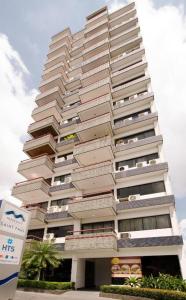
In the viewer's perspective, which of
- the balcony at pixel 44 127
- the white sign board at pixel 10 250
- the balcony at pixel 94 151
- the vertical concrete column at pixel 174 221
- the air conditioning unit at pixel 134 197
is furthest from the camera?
the balcony at pixel 44 127

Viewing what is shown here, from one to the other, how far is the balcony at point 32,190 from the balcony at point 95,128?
25.7 ft

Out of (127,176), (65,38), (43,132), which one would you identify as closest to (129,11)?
(65,38)

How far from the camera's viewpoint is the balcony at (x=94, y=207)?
21625 mm

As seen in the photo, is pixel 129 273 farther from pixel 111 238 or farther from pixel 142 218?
pixel 142 218

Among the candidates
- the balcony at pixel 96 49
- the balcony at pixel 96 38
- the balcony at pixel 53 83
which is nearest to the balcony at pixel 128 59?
the balcony at pixel 96 49

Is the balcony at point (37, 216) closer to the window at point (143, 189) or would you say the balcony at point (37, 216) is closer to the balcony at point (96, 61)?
the window at point (143, 189)

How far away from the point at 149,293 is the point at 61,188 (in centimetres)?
1536

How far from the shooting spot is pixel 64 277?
72.4 feet

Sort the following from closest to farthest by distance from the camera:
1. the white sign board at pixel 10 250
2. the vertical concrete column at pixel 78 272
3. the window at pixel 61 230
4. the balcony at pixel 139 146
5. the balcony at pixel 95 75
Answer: the white sign board at pixel 10 250
the vertical concrete column at pixel 78 272
the balcony at pixel 139 146
the window at pixel 61 230
the balcony at pixel 95 75

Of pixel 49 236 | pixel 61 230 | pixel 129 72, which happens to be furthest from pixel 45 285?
pixel 129 72

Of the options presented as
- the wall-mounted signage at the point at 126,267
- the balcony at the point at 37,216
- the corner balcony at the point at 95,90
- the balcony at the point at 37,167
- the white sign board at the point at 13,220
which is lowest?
the wall-mounted signage at the point at 126,267

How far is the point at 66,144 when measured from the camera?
30375 mm

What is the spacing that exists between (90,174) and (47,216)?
7223 mm

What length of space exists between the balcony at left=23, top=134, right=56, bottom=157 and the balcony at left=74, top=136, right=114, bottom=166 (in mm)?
4974
